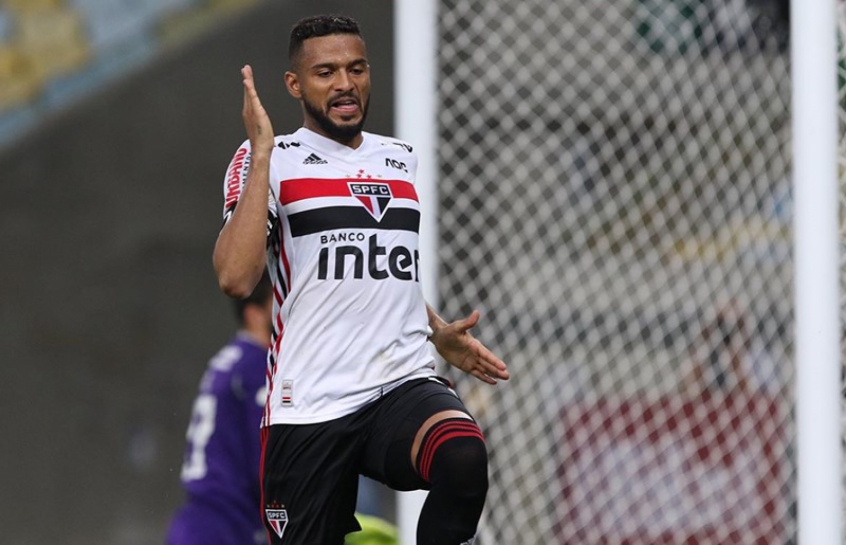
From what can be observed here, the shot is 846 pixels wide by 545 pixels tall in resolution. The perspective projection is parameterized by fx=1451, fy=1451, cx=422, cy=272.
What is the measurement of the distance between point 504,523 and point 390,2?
4.48 meters

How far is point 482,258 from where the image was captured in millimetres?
7012

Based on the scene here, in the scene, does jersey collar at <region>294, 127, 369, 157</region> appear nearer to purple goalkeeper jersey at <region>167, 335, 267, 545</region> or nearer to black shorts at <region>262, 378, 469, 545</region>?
black shorts at <region>262, 378, 469, 545</region>

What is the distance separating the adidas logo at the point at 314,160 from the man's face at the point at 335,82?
0.07m

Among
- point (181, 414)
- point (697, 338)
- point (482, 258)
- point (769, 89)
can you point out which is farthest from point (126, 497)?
point (769, 89)

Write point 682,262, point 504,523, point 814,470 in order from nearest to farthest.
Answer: point 814,470 < point 504,523 < point 682,262

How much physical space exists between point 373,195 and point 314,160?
0.16 meters

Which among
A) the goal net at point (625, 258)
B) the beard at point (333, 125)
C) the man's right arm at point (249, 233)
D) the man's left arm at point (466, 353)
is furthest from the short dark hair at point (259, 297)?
the man's right arm at point (249, 233)

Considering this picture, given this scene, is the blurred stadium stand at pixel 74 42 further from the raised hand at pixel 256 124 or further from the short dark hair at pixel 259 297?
the raised hand at pixel 256 124

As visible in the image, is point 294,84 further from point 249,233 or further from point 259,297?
point 259,297

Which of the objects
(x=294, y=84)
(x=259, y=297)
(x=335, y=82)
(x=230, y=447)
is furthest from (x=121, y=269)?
(x=335, y=82)

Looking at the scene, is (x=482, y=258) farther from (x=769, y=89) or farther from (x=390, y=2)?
(x=390, y=2)

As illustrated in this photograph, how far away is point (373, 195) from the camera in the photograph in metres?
3.31

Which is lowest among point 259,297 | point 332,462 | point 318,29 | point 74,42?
point 332,462

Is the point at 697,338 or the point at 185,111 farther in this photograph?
the point at 185,111
